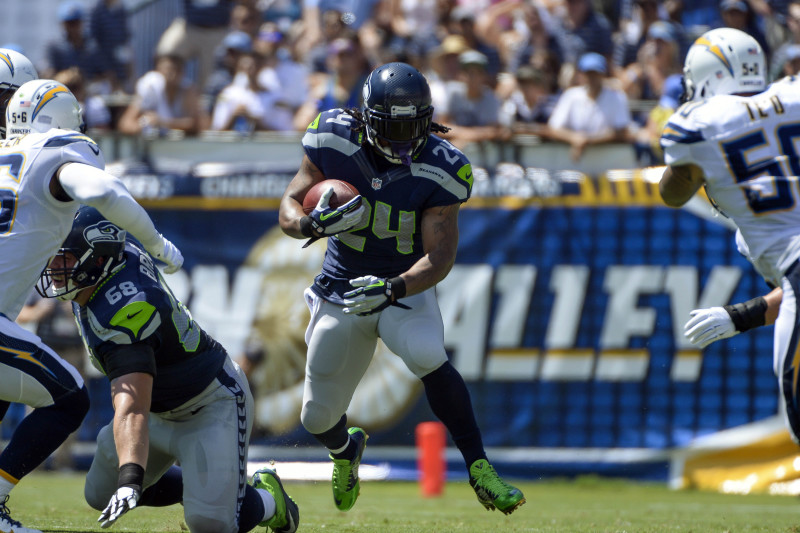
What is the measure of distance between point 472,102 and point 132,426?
19.7 feet

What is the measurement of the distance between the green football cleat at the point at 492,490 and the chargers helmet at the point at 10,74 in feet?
9.73

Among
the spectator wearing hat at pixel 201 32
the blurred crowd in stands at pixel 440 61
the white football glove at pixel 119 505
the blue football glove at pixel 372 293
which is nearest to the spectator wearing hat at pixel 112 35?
the blurred crowd in stands at pixel 440 61

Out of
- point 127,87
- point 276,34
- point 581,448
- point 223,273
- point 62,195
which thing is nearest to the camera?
point 62,195

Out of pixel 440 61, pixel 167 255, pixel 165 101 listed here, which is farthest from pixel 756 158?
pixel 165 101

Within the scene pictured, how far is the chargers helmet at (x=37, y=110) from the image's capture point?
4.82m

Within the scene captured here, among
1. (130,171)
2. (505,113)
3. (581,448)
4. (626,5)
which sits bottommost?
(581,448)

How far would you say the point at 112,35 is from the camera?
38.2 ft

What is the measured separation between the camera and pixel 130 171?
9.76 meters

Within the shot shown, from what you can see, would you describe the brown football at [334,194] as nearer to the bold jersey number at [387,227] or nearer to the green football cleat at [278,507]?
the bold jersey number at [387,227]

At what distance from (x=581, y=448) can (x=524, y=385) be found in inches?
27.1

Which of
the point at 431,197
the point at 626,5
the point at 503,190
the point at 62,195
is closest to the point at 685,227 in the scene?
the point at 503,190

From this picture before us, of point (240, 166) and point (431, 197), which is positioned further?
point (240, 166)

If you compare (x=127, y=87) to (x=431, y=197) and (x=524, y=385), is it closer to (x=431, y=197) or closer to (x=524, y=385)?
(x=524, y=385)

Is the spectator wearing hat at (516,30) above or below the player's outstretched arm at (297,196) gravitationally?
below
